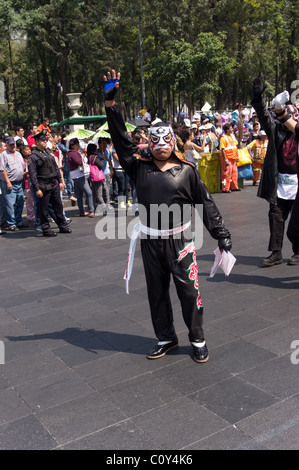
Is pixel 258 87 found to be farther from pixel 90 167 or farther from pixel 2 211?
pixel 2 211

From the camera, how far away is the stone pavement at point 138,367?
10.4 feet

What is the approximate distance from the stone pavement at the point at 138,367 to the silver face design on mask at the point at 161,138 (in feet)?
5.55

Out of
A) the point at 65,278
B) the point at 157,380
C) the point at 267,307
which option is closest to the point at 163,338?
the point at 157,380

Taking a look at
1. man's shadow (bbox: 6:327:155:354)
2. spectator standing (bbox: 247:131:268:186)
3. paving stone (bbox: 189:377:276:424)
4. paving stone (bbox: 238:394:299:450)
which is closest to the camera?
paving stone (bbox: 238:394:299:450)

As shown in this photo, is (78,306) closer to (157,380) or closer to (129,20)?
(157,380)

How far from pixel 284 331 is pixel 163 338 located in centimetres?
113

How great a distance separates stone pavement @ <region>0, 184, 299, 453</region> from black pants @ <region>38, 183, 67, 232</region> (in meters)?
2.47

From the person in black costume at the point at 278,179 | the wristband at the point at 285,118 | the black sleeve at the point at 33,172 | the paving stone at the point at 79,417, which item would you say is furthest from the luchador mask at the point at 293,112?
the black sleeve at the point at 33,172

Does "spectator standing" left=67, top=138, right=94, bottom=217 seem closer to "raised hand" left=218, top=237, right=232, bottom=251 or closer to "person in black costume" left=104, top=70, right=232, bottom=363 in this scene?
"person in black costume" left=104, top=70, right=232, bottom=363

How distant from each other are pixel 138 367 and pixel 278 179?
137 inches

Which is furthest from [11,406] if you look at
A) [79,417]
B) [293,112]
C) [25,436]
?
[293,112]

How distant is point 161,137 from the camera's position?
3.90 metres

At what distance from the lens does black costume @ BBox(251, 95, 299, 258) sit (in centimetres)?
633

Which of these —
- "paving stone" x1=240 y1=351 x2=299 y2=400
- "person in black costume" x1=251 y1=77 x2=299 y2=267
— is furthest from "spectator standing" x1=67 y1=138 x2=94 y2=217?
"paving stone" x1=240 y1=351 x2=299 y2=400
